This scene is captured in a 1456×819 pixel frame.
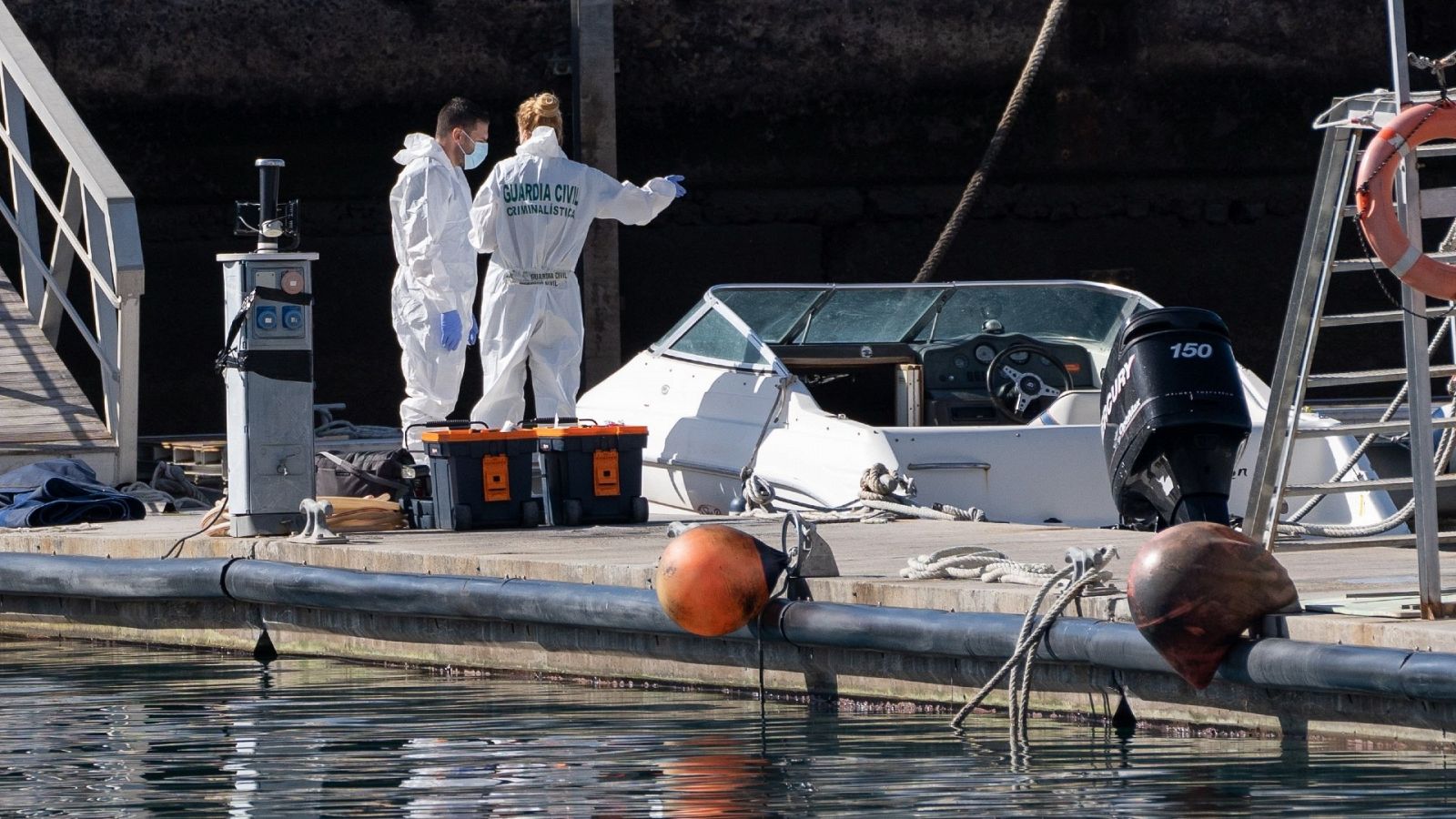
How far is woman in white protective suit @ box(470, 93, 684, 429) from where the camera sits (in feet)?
33.0

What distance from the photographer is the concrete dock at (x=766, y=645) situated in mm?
5910

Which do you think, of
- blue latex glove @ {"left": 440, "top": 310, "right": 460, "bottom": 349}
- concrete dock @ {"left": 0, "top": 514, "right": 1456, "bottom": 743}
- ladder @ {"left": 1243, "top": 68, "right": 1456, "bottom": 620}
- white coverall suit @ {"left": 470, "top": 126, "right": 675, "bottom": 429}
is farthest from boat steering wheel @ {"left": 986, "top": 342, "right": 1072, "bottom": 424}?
ladder @ {"left": 1243, "top": 68, "right": 1456, "bottom": 620}

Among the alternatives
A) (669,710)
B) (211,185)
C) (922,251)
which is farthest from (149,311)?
(669,710)

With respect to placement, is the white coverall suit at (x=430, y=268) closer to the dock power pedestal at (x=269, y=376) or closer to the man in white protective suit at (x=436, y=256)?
the man in white protective suit at (x=436, y=256)

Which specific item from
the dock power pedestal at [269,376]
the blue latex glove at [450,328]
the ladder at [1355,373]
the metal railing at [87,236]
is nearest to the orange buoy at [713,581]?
the ladder at [1355,373]

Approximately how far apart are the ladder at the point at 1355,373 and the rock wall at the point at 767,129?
9483mm

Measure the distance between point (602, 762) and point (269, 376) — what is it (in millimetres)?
2901

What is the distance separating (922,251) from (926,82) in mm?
1114

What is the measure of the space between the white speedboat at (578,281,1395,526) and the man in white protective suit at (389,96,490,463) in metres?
0.82

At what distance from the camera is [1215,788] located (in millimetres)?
5375

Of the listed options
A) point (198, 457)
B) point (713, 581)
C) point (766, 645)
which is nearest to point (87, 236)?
point (198, 457)

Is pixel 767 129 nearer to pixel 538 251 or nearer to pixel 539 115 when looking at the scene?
pixel 539 115

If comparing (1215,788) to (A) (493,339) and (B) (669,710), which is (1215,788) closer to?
(B) (669,710)

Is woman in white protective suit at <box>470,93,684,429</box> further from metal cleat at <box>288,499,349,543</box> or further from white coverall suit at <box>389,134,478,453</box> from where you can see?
metal cleat at <box>288,499,349,543</box>
